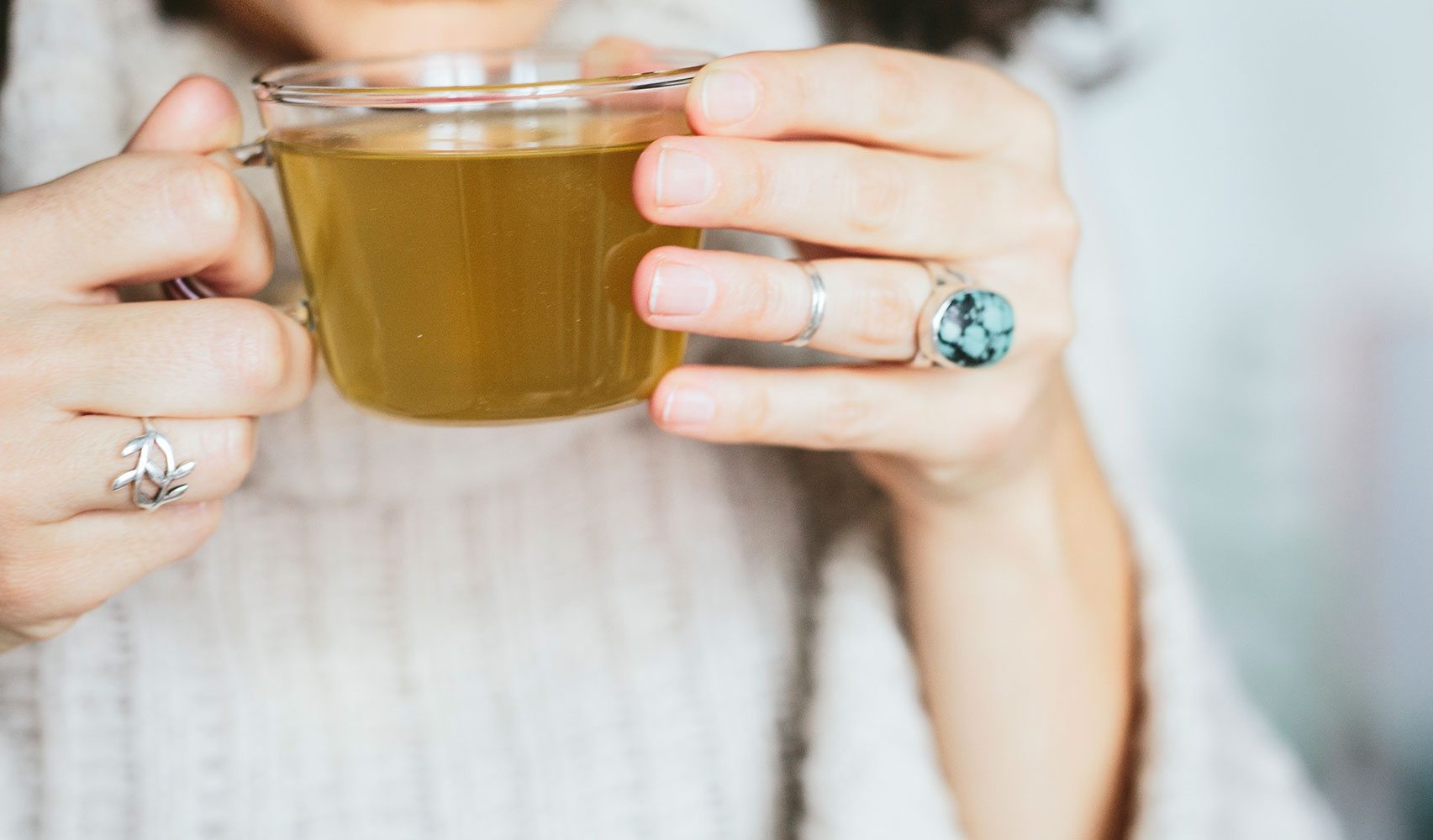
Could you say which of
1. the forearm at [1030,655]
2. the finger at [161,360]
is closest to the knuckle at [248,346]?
the finger at [161,360]

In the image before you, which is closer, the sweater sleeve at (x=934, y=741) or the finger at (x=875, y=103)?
the finger at (x=875, y=103)

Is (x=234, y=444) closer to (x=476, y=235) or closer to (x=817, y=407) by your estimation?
(x=476, y=235)

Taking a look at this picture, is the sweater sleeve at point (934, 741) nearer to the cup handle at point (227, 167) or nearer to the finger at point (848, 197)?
the finger at point (848, 197)

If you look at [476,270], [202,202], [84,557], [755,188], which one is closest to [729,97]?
[755,188]

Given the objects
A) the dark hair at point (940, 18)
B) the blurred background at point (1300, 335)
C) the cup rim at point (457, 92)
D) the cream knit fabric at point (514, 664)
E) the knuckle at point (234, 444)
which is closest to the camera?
the cup rim at point (457, 92)

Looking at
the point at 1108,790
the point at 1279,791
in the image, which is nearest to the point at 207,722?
the point at 1108,790
